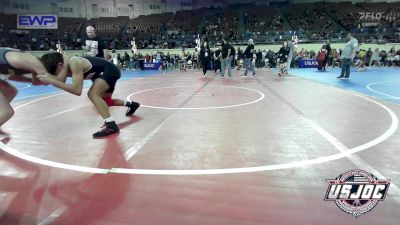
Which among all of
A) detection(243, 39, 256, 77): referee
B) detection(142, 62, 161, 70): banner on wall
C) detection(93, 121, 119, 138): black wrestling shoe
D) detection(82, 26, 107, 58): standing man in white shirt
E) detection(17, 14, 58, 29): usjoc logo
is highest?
detection(17, 14, 58, 29): usjoc logo

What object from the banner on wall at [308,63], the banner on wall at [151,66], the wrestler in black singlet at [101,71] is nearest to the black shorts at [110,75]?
the wrestler in black singlet at [101,71]

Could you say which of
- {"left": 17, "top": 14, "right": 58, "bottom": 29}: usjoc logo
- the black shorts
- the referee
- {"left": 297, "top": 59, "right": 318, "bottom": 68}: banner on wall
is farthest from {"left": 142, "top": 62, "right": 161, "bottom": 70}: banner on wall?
the black shorts

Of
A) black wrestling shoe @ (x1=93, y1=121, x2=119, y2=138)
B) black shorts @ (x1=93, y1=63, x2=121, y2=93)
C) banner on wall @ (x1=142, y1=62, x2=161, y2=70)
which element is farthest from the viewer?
banner on wall @ (x1=142, y1=62, x2=161, y2=70)

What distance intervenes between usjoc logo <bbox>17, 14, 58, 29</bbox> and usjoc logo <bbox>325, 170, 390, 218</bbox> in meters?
27.7

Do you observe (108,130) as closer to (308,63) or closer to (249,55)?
(249,55)

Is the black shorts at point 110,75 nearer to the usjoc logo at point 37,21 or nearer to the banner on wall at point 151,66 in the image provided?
the banner on wall at point 151,66

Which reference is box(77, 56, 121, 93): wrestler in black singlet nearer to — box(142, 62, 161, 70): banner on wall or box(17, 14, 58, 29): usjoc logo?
box(142, 62, 161, 70): banner on wall

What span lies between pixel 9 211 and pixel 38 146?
1.85 metres

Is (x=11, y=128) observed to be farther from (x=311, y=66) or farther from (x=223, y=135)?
(x=311, y=66)

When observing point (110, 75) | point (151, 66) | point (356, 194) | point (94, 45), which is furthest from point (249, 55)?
point (356, 194)

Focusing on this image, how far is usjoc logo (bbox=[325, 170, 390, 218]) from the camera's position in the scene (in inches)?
95.3

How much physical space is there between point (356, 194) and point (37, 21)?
2914cm

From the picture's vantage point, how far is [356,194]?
7.96 ft

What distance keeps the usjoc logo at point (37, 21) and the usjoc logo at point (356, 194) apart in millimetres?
27700
